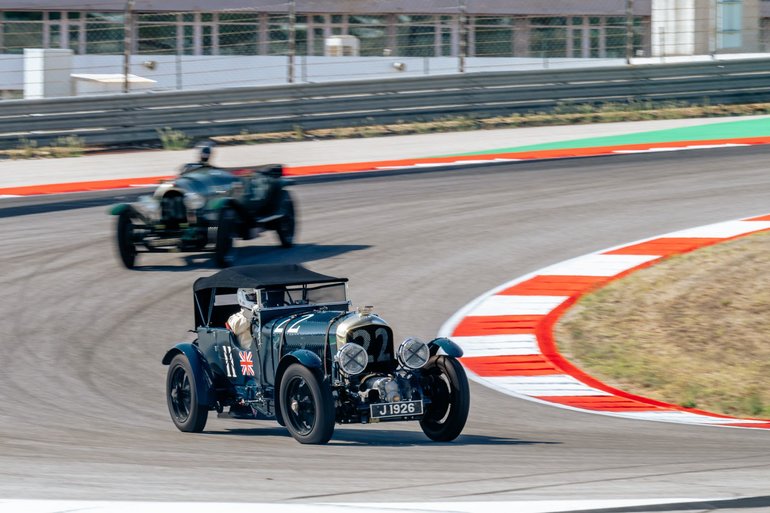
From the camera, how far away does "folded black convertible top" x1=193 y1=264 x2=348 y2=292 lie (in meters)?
7.72

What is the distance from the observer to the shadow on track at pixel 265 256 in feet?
44.3

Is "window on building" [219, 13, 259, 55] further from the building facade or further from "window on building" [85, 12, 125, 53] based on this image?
"window on building" [85, 12, 125, 53]

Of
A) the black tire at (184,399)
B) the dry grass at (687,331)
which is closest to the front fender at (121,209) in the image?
the dry grass at (687,331)

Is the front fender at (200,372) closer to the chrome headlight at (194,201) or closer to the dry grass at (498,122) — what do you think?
the chrome headlight at (194,201)

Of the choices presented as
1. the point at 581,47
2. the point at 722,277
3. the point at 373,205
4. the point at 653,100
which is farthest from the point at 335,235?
the point at 581,47

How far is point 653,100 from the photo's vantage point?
922 inches

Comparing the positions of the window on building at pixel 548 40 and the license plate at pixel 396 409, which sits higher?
the window on building at pixel 548 40

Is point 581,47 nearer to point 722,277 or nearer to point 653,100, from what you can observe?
point 653,100

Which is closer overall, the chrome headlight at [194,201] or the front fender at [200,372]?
the front fender at [200,372]

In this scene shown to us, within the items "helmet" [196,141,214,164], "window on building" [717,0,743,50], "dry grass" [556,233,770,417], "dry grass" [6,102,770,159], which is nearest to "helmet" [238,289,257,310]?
"dry grass" [556,233,770,417]

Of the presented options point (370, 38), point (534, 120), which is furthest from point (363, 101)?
point (370, 38)

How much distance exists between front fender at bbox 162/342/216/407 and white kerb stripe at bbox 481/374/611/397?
2.68 m

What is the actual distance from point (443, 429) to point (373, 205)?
9370 millimetres

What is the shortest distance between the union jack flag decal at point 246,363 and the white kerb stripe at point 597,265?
19.9 ft
